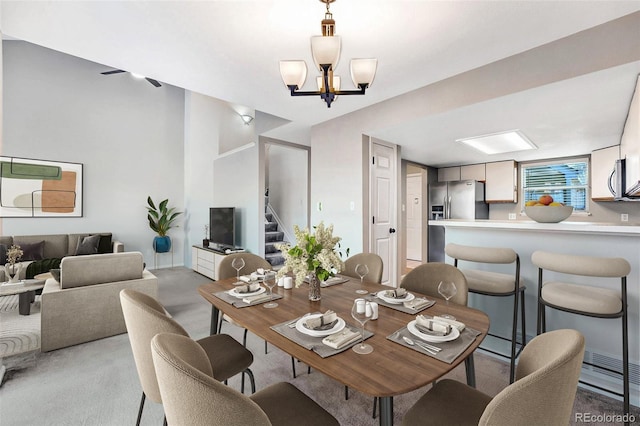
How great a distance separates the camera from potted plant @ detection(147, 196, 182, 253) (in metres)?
5.75

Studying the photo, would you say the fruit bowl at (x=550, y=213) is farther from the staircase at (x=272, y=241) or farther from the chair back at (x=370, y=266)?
the staircase at (x=272, y=241)

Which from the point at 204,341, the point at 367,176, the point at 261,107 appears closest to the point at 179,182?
the point at 261,107

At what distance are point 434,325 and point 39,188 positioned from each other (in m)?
6.54

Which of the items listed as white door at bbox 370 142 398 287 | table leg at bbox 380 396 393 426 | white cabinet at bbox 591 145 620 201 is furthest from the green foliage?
white cabinet at bbox 591 145 620 201

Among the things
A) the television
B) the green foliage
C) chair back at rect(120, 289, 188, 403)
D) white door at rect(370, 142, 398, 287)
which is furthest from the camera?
the green foliage

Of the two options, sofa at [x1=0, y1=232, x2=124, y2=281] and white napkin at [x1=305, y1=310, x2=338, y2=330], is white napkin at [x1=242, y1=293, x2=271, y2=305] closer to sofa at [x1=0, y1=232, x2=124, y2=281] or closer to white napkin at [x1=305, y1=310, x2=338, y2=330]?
white napkin at [x1=305, y1=310, x2=338, y2=330]

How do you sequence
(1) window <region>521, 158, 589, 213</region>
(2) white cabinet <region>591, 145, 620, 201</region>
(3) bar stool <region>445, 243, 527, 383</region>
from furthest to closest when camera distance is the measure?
(1) window <region>521, 158, 589, 213</region>, (2) white cabinet <region>591, 145, 620, 201</region>, (3) bar stool <region>445, 243, 527, 383</region>

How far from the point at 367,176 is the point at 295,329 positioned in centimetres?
259

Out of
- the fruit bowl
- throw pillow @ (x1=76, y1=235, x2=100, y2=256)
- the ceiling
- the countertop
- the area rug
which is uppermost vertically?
the ceiling

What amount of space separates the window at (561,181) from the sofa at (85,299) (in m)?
5.95

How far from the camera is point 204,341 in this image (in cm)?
166

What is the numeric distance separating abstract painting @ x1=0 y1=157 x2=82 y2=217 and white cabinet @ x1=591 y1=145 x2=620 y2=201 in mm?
8373

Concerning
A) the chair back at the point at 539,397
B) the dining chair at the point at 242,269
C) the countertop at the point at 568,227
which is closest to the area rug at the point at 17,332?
the dining chair at the point at 242,269

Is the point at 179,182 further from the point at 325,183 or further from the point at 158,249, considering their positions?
the point at 325,183
